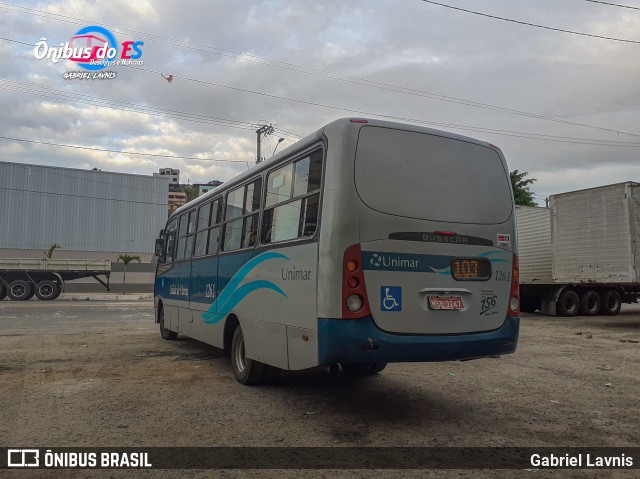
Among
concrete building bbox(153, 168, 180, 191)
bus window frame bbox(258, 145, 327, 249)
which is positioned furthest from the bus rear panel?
concrete building bbox(153, 168, 180, 191)

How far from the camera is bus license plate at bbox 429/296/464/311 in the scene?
5273 millimetres

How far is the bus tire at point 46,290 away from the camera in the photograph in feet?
82.5

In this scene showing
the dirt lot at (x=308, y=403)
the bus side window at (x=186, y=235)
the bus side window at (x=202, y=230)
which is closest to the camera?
the dirt lot at (x=308, y=403)

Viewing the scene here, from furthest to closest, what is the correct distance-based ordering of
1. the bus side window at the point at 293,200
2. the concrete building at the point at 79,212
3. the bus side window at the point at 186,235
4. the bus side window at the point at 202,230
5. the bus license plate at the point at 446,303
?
the concrete building at the point at 79,212 < the bus side window at the point at 186,235 < the bus side window at the point at 202,230 < the bus side window at the point at 293,200 < the bus license plate at the point at 446,303

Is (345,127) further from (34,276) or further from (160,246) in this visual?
(34,276)

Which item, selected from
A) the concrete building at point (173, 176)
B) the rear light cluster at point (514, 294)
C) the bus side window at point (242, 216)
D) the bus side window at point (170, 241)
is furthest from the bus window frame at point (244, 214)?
the concrete building at point (173, 176)

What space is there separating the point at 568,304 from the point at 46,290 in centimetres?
2231

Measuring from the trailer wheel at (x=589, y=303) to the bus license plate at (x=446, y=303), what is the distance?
50.3 ft

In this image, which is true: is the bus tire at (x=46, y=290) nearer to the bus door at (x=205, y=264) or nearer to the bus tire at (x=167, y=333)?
the bus tire at (x=167, y=333)

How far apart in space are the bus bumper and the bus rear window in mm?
1160

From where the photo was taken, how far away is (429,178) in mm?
5578

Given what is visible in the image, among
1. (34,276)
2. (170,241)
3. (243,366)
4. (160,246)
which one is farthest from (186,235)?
(34,276)

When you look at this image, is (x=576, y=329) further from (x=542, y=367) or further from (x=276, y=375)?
(x=276, y=375)

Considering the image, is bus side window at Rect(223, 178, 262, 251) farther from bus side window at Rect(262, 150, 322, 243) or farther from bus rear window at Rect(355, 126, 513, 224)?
bus rear window at Rect(355, 126, 513, 224)
